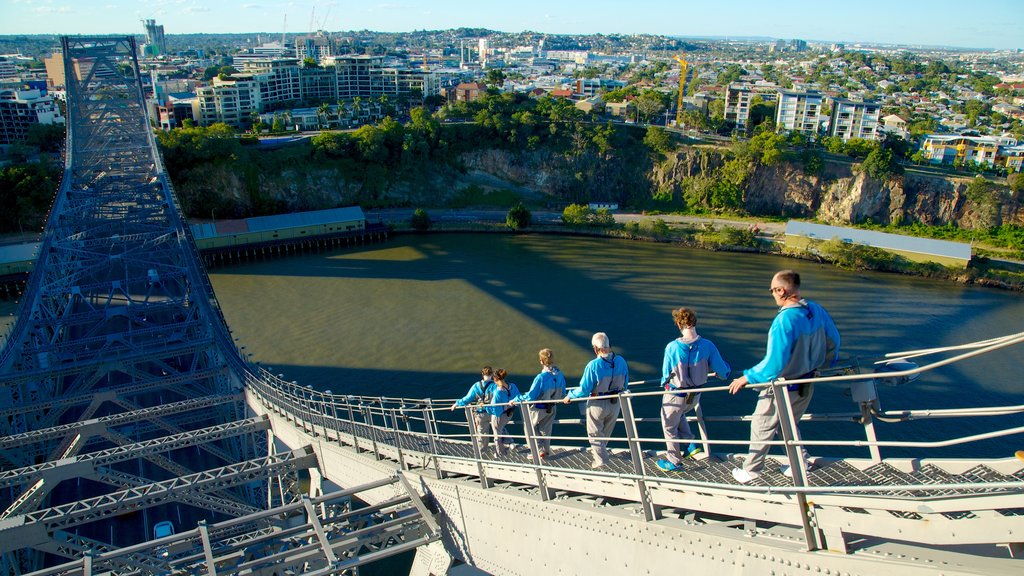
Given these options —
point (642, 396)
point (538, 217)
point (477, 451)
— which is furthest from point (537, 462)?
point (538, 217)

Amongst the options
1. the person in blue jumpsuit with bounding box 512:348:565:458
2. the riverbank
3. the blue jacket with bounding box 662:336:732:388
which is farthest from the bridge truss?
the riverbank

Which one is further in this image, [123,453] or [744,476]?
[123,453]

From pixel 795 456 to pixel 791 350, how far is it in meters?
0.50

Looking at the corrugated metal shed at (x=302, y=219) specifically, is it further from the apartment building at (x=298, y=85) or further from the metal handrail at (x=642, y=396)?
the apartment building at (x=298, y=85)

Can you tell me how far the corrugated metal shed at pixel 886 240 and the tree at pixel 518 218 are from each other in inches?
461

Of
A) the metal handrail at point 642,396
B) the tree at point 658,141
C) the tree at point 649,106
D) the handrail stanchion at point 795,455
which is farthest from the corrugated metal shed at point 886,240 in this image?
the handrail stanchion at point 795,455

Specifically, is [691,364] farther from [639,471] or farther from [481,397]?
[481,397]

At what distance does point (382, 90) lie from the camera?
57250mm

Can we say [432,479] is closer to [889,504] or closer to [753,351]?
[889,504]

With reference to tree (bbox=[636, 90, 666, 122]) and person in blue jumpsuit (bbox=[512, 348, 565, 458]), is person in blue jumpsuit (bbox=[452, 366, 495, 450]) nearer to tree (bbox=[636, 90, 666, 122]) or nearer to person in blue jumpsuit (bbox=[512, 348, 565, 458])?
person in blue jumpsuit (bbox=[512, 348, 565, 458])

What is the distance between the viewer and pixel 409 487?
17.0 feet

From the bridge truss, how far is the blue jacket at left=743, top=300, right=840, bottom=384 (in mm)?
3105

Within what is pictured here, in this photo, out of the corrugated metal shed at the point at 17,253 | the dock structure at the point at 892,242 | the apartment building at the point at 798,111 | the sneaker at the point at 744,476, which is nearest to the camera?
the sneaker at the point at 744,476

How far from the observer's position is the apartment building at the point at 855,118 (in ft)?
154
